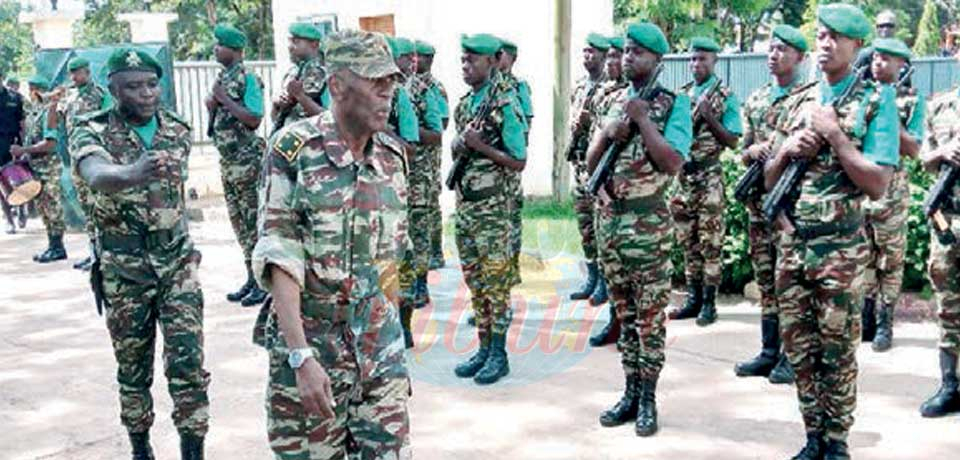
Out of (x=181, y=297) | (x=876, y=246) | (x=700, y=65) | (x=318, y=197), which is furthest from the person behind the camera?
(x=700, y=65)

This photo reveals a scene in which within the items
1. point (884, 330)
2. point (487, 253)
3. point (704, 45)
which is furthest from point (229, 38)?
point (884, 330)

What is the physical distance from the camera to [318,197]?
292cm

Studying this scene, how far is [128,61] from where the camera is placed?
4207 mm

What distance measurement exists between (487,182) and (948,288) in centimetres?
258

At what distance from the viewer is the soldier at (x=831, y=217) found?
3.90 metres

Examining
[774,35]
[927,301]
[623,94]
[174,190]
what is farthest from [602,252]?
[927,301]

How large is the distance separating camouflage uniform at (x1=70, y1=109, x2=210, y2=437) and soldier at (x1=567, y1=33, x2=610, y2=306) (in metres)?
3.59

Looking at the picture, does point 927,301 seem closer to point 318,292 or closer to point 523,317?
point 523,317

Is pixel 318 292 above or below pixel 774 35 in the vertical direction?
below

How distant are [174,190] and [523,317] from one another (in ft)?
11.9

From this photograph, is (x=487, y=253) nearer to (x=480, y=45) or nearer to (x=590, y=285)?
(x=480, y=45)

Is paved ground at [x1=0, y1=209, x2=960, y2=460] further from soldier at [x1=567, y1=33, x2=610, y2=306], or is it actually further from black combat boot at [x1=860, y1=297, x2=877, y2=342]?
soldier at [x1=567, y1=33, x2=610, y2=306]

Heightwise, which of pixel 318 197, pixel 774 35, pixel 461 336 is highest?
pixel 774 35

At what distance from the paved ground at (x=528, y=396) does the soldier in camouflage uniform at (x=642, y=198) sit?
48 centimetres
